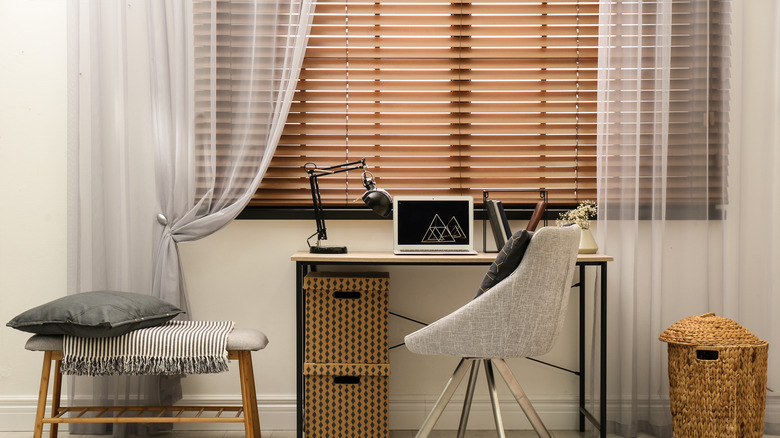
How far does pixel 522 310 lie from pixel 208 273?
1439mm

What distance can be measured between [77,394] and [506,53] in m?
2.29

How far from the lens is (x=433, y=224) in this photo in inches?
97.3

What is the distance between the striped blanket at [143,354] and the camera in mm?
2107

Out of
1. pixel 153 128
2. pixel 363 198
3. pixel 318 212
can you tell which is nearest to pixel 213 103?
pixel 153 128

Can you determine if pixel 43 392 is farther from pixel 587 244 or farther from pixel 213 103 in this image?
pixel 587 244

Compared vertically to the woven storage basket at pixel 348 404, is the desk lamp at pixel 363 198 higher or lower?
higher

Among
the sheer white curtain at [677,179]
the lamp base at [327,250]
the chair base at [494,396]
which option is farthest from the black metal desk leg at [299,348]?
the sheer white curtain at [677,179]

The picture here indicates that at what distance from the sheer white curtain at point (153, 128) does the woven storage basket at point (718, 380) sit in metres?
1.80

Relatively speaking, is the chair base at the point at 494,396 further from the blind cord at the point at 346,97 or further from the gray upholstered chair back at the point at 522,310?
the blind cord at the point at 346,97

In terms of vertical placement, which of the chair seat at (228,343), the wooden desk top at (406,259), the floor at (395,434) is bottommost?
the floor at (395,434)

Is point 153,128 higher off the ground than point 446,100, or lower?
lower

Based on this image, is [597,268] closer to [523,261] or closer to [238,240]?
[523,261]

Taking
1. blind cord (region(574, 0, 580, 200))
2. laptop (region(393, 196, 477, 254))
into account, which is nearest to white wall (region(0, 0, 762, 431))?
laptop (region(393, 196, 477, 254))

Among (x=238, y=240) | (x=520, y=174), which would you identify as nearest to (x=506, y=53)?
(x=520, y=174)
